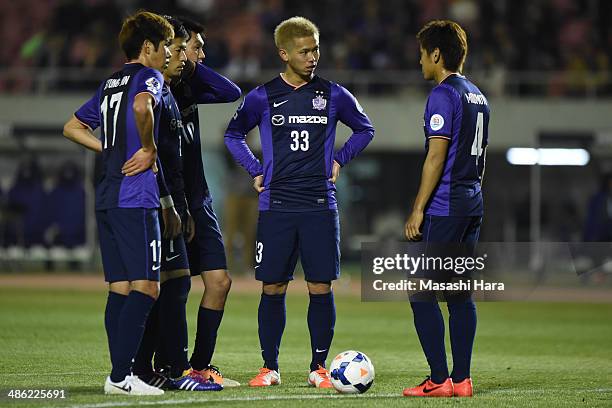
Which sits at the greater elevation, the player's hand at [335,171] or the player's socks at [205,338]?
the player's hand at [335,171]

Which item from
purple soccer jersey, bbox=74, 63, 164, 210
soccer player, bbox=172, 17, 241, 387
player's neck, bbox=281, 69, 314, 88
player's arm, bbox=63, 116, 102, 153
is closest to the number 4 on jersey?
player's neck, bbox=281, 69, 314, 88

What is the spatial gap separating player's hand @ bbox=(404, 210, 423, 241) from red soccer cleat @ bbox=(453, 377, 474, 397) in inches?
38.3

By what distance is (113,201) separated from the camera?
23.1 feet

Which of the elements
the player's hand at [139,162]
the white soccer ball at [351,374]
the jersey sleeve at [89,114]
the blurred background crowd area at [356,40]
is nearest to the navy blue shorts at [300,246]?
the white soccer ball at [351,374]

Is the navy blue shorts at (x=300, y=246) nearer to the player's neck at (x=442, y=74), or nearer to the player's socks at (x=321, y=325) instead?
the player's socks at (x=321, y=325)

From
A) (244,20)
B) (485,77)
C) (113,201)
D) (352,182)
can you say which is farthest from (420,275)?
(352,182)

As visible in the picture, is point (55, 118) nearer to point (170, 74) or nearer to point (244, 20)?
point (244, 20)

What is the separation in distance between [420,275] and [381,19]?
2109cm

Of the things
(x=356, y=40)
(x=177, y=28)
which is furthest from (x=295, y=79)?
(x=356, y=40)

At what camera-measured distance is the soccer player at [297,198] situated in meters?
7.97

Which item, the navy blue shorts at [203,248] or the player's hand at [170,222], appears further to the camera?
the navy blue shorts at [203,248]

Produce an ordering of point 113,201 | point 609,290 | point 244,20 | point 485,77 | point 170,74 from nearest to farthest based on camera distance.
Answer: point 113,201, point 170,74, point 609,290, point 485,77, point 244,20

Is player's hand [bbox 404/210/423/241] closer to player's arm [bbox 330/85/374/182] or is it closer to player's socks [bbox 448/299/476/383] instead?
player's socks [bbox 448/299/476/383]

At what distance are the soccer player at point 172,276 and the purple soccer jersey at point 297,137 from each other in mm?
637
